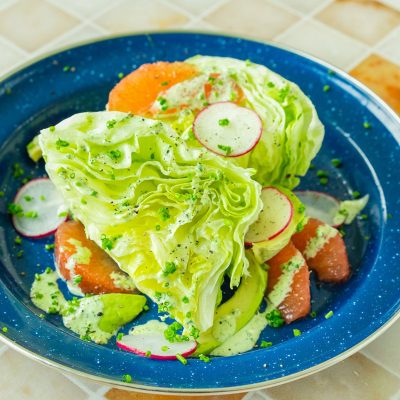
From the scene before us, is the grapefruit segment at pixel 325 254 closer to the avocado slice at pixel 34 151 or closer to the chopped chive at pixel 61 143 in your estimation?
the chopped chive at pixel 61 143

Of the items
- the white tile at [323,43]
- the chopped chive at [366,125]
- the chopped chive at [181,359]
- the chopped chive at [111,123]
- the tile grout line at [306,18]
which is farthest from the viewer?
the tile grout line at [306,18]

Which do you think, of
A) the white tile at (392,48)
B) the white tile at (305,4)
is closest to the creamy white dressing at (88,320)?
the white tile at (392,48)

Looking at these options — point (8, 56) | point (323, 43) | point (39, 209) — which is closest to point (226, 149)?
point (39, 209)

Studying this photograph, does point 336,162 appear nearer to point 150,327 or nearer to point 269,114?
point 269,114

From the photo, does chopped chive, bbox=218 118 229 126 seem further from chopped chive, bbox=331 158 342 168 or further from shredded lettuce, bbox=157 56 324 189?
chopped chive, bbox=331 158 342 168

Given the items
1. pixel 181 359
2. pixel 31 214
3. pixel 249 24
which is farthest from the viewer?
pixel 249 24

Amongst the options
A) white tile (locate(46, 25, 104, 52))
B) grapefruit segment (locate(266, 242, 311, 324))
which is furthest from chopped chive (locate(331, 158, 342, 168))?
white tile (locate(46, 25, 104, 52))
